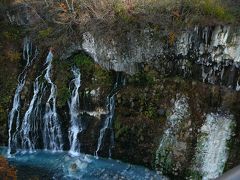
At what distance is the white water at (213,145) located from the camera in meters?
11.5

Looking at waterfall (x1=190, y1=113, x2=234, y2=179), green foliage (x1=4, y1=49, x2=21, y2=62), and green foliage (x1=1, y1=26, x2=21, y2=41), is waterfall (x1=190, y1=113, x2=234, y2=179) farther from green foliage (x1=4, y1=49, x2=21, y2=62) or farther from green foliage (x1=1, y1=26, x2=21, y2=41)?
green foliage (x1=1, y1=26, x2=21, y2=41)

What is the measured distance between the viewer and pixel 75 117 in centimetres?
1309

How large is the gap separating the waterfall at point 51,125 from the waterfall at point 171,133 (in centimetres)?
380

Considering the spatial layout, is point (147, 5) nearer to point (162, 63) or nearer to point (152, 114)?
point (162, 63)

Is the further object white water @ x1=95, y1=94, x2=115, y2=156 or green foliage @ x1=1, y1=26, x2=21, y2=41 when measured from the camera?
green foliage @ x1=1, y1=26, x2=21, y2=41

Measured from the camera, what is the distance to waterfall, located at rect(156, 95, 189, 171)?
11984mm

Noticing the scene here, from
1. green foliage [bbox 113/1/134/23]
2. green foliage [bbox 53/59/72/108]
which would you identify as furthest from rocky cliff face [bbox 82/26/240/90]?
green foliage [bbox 53/59/72/108]

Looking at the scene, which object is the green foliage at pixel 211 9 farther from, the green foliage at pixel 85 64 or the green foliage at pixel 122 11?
the green foliage at pixel 85 64

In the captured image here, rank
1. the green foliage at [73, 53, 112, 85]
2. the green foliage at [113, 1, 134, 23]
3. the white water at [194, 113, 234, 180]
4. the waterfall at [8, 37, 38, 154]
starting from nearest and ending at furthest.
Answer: the white water at [194, 113, 234, 180]
the green foliage at [113, 1, 134, 23]
the green foliage at [73, 53, 112, 85]
the waterfall at [8, 37, 38, 154]

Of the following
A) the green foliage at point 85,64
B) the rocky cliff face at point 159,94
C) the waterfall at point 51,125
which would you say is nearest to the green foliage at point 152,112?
the rocky cliff face at point 159,94

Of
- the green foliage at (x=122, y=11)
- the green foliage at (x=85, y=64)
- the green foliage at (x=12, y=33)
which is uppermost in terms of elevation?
the green foliage at (x=122, y=11)

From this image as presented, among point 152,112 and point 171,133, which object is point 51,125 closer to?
point 152,112

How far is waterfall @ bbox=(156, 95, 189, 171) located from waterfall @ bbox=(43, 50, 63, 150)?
12.5ft

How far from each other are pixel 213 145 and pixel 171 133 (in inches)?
56.6
